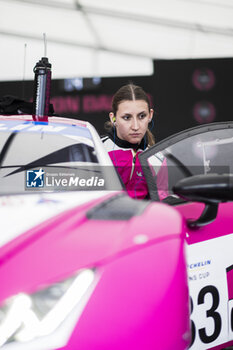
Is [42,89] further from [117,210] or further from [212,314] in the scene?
[117,210]

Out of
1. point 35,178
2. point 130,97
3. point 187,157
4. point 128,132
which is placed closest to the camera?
point 35,178

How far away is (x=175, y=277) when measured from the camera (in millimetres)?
769

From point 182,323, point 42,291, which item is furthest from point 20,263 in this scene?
point 182,323

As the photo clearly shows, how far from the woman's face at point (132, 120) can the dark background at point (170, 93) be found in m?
3.64

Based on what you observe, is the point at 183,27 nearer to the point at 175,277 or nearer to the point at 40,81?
the point at 40,81

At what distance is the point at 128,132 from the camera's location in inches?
92.2

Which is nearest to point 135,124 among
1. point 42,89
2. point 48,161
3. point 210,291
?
point 42,89

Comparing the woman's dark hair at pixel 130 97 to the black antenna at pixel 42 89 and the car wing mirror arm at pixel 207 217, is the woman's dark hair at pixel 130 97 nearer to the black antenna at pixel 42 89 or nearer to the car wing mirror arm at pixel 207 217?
the black antenna at pixel 42 89

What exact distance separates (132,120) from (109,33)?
403 cm

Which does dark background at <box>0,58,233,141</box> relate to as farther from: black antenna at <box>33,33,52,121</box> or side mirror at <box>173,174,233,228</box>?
side mirror at <box>173,174,233,228</box>

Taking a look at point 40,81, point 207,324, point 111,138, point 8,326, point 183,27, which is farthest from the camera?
point 183,27

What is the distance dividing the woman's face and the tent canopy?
3.65 m

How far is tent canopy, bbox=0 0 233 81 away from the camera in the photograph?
583cm

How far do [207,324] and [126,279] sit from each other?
0.89 meters
